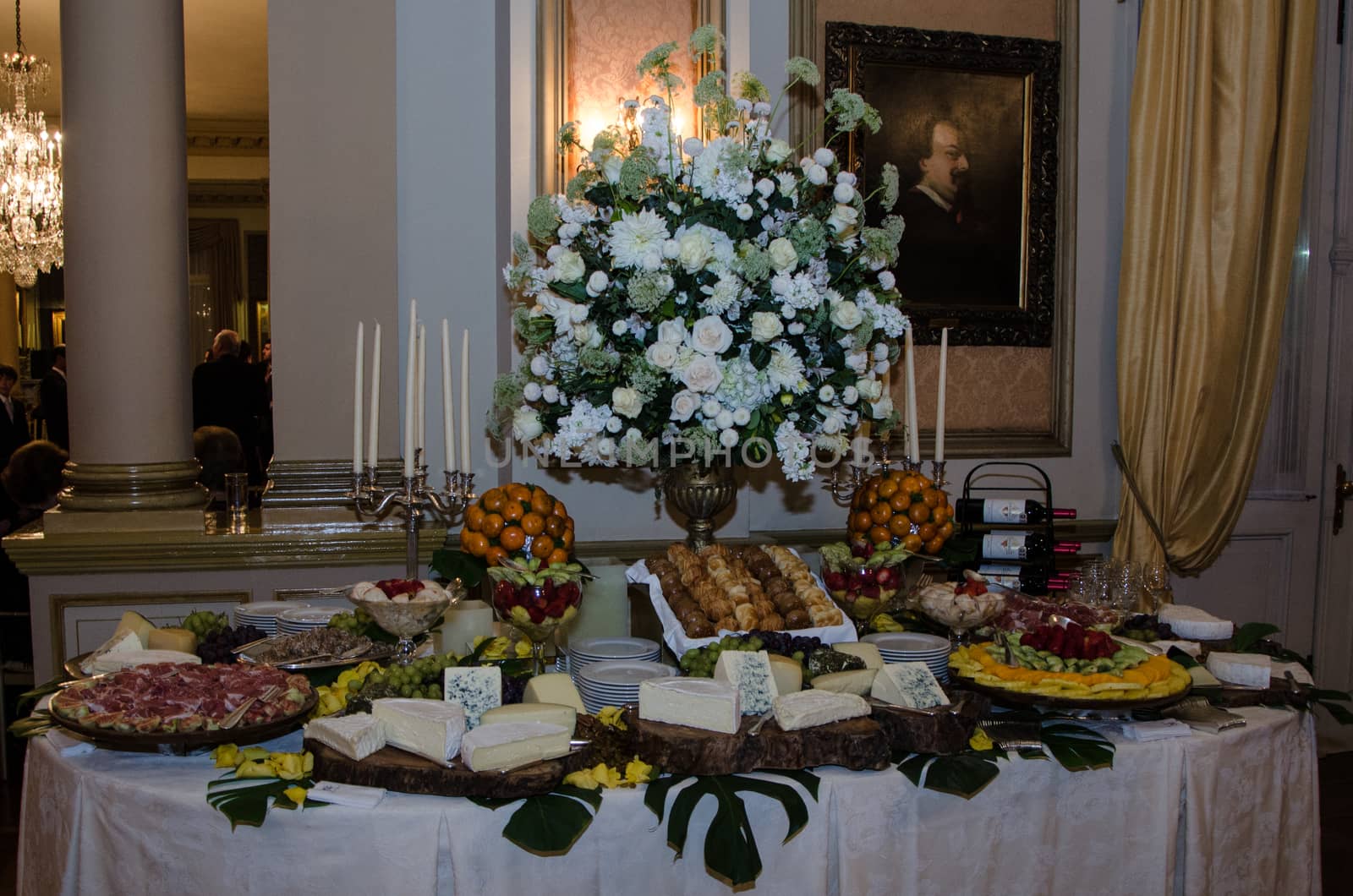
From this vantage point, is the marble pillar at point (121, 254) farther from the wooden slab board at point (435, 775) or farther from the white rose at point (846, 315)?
the white rose at point (846, 315)

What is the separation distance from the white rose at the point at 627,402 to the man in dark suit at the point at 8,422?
18.0 feet

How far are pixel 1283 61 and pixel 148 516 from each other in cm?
455

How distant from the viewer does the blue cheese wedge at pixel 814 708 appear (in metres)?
1.89

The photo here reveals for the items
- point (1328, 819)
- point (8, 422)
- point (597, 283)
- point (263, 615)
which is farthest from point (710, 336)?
point (8, 422)

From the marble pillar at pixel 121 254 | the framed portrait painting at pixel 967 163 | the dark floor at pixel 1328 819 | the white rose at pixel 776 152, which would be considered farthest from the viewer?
the framed portrait painting at pixel 967 163

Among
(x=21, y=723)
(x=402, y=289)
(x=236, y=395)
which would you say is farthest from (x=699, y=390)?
(x=236, y=395)

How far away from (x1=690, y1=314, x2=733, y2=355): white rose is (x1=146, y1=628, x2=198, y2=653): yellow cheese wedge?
1.28m

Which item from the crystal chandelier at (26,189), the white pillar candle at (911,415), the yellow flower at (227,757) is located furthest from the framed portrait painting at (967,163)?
the crystal chandelier at (26,189)

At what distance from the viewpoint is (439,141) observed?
12.6ft

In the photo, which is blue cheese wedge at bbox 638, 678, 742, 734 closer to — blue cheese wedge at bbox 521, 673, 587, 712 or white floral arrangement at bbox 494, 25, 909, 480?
blue cheese wedge at bbox 521, 673, 587, 712

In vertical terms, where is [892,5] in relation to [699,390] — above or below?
above

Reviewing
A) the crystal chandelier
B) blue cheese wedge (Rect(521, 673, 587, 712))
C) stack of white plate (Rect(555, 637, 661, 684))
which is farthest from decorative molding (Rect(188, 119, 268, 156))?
blue cheese wedge (Rect(521, 673, 587, 712))

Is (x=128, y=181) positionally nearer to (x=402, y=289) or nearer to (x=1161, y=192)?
(x=402, y=289)

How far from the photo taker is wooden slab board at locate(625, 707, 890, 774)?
71.9 inches
